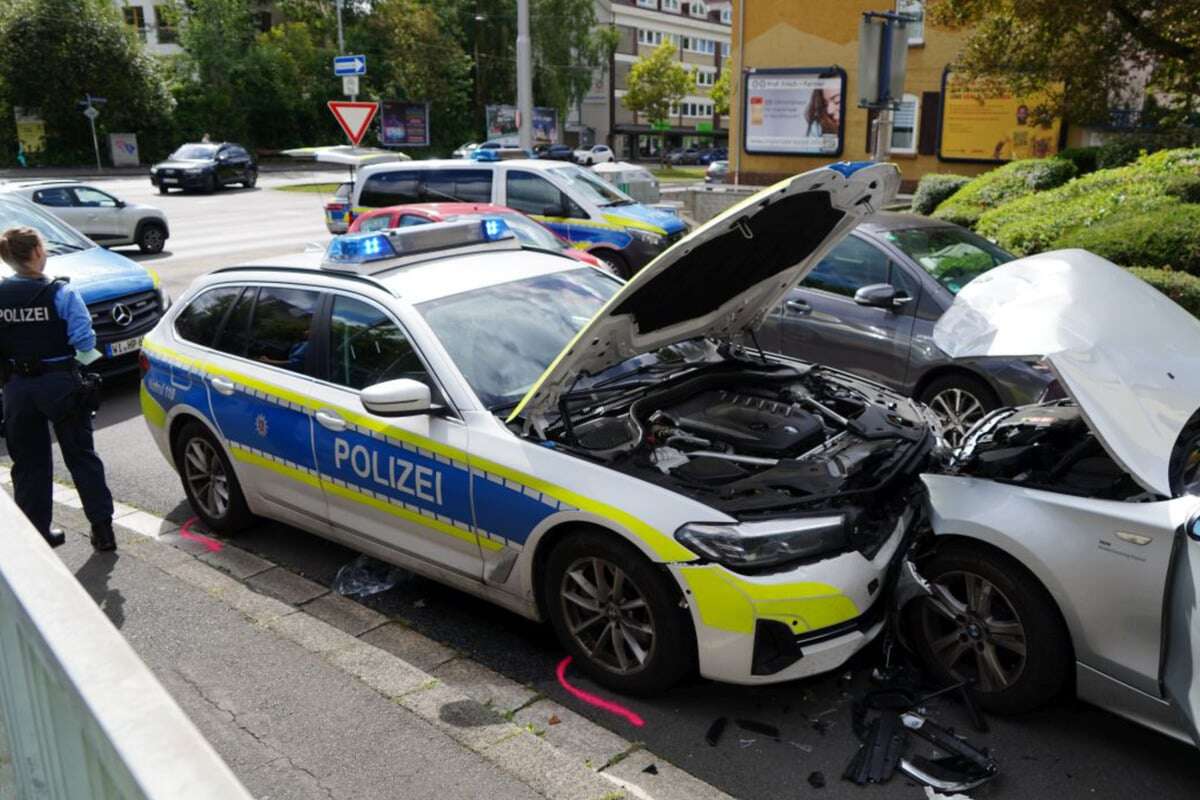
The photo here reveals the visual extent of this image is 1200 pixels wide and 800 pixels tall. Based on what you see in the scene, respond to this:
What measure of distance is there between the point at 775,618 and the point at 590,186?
10784 millimetres

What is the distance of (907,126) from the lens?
26359 mm

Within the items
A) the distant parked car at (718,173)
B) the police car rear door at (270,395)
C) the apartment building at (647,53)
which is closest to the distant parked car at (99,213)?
the police car rear door at (270,395)

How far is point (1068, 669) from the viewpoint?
11.9ft

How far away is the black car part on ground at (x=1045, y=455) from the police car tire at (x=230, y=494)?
3.78 m

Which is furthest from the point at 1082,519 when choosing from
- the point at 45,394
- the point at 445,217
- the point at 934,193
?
the point at 934,193

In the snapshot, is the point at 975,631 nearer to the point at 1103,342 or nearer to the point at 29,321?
the point at 1103,342

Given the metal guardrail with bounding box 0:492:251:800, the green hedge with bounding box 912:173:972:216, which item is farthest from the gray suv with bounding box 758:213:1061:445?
the green hedge with bounding box 912:173:972:216

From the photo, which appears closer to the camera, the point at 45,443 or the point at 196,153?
the point at 45,443

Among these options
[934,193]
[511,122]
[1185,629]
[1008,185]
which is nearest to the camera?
[1185,629]

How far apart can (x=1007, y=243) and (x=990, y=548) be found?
29.0 feet

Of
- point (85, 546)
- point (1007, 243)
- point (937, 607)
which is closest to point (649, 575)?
point (937, 607)

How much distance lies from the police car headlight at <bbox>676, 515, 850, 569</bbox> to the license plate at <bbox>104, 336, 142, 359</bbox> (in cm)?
686

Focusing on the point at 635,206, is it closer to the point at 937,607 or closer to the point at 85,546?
the point at 85,546

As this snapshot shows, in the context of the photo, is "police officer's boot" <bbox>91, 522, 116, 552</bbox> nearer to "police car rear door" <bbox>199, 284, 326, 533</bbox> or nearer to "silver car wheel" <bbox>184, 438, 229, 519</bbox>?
"silver car wheel" <bbox>184, 438, 229, 519</bbox>
